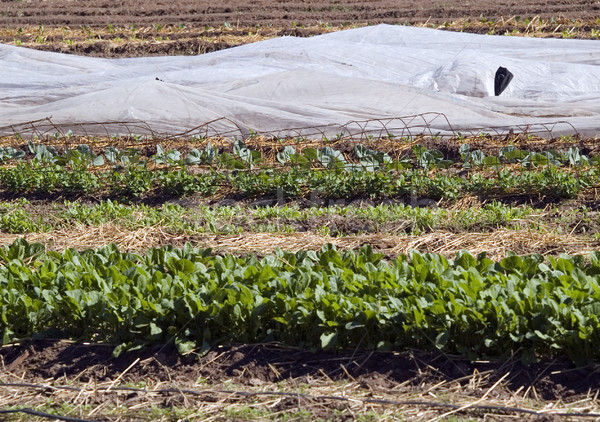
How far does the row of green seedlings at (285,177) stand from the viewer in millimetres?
6660

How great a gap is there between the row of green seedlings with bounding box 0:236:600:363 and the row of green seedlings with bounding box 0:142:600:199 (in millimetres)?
2741

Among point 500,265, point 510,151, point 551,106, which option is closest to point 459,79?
point 551,106

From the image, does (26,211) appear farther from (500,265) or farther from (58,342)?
(500,265)

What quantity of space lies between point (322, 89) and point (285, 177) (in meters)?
3.33

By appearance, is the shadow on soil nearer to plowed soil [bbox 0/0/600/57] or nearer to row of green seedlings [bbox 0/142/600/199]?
row of green seedlings [bbox 0/142/600/199]

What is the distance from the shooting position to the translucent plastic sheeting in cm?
928

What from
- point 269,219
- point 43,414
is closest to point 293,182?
point 269,219

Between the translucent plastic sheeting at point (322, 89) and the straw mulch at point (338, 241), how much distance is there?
2995mm

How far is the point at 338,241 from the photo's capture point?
→ 5246 mm

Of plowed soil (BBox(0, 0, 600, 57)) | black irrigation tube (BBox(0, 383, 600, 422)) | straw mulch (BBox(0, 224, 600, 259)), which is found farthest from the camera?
plowed soil (BBox(0, 0, 600, 57))

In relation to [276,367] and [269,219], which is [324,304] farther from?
[269,219]

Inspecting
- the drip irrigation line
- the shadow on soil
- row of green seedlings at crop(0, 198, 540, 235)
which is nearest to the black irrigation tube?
the drip irrigation line

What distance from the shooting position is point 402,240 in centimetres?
518

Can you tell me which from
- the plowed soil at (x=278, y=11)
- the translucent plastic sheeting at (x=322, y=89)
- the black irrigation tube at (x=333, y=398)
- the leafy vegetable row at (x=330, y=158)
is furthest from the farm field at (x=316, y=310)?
the plowed soil at (x=278, y=11)
